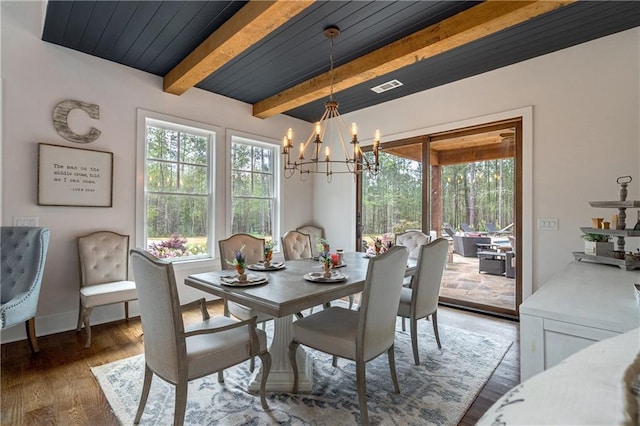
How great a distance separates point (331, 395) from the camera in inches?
81.4

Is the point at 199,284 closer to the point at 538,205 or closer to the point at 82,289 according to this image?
the point at 82,289

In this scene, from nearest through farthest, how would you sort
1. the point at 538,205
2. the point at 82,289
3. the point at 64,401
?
the point at 64,401 → the point at 82,289 → the point at 538,205

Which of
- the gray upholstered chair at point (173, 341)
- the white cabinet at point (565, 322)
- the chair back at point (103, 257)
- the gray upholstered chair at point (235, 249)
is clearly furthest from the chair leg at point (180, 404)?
the chair back at point (103, 257)

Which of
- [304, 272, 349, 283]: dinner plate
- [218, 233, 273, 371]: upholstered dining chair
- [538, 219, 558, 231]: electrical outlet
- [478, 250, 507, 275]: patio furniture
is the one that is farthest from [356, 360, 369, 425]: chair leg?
[478, 250, 507, 275]: patio furniture

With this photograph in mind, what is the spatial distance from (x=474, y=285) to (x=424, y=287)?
89.8 inches

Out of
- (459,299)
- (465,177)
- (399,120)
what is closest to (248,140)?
(399,120)

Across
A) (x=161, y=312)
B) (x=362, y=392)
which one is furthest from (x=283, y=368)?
(x=161, y=312)

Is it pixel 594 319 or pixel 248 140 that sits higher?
pixel 248 140

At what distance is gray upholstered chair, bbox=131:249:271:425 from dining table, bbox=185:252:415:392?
0.22 m

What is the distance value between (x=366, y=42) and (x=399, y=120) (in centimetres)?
172

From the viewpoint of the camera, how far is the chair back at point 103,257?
3133mm

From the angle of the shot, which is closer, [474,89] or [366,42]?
[366,42]

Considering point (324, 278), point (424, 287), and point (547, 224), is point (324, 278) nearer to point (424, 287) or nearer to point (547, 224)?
point (424, 287)

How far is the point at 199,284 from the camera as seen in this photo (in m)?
2.16
